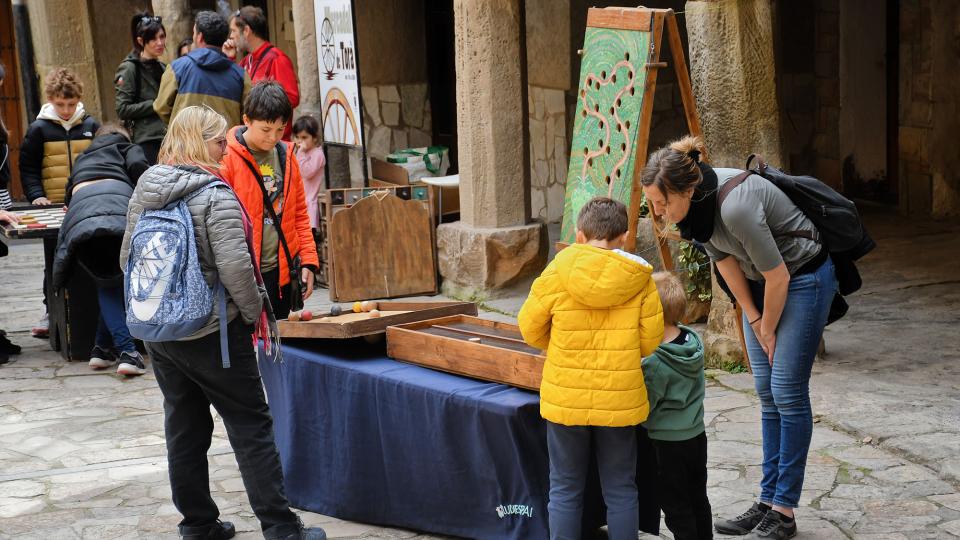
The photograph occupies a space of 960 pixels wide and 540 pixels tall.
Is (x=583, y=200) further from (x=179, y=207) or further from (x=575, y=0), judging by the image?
(x=575, y=0)

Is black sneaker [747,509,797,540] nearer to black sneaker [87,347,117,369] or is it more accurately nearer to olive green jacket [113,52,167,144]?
black sneaker [87,347,117,369]

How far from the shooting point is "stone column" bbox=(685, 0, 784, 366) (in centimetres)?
647

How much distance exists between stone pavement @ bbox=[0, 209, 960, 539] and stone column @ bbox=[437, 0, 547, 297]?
0.60 m

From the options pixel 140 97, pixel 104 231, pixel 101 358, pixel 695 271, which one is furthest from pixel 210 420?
pixel 140 97

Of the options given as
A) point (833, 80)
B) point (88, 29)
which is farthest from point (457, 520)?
point (88, 29)

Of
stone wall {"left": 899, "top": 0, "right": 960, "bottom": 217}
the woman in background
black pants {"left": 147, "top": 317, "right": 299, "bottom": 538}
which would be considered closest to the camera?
black pants {"left": 147, "top": 317, "right": 299, "bottom": 538}

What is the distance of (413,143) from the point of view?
39.0 feet

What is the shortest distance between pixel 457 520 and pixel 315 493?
75cm

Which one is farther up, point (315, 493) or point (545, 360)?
point (545, 360)

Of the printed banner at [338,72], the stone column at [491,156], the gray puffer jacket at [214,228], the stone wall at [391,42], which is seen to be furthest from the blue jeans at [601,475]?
the stone wall at [391,42]

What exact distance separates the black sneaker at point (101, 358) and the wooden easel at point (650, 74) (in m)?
2.96

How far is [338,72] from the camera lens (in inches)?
375

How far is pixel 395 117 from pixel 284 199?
6.06 m

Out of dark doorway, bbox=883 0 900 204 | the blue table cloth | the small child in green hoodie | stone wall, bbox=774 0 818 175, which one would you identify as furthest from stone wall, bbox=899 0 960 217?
the small child in green hoodie
